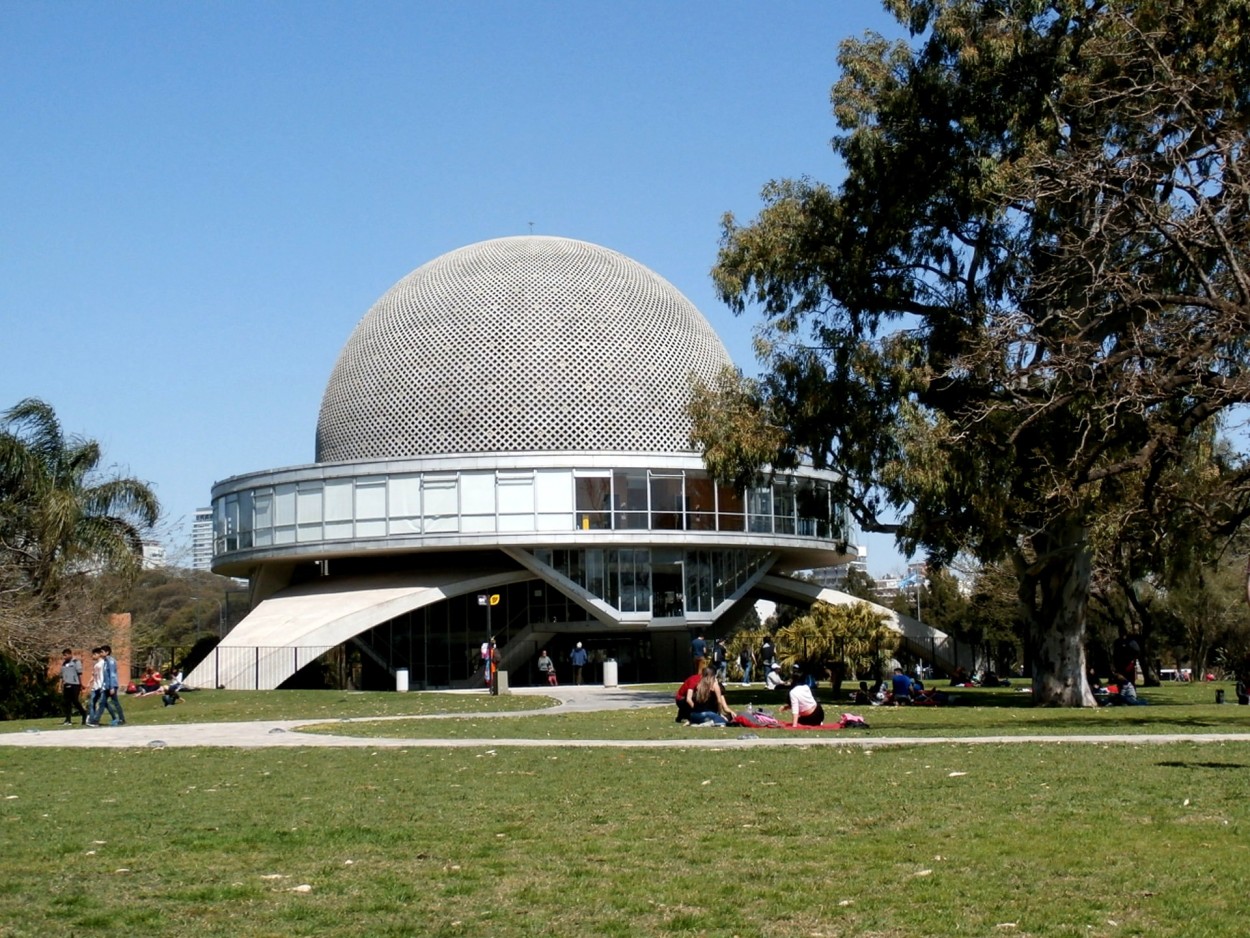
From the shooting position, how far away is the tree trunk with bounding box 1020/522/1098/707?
26422mm

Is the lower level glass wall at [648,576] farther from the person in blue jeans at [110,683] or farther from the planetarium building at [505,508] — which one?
the person in blue jeans at [110,683]

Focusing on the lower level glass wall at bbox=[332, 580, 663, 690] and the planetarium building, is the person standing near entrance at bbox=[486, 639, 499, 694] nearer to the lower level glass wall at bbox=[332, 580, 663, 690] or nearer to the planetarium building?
the planetarium building

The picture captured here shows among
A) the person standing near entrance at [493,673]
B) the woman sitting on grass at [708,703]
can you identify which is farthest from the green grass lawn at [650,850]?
the person standing near entrance at [493,673]

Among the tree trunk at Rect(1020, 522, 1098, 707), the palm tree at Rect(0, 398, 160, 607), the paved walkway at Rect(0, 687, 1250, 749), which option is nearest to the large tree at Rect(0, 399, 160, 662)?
the palm tree at Rect(0, 398, 160, 607)

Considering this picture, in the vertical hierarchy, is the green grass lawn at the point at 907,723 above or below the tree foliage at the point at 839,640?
below

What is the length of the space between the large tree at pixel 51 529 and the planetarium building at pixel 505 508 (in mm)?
6206

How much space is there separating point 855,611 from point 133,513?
719 inches

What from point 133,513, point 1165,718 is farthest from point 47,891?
point 133,513

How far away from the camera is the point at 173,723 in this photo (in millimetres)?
25297

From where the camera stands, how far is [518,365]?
4697 centimetres

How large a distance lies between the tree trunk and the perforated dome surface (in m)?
19.6

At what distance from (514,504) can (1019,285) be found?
21.4m

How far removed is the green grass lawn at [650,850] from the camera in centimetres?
639

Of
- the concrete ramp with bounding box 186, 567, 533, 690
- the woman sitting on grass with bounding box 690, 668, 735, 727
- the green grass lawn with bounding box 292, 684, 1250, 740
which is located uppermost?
the concrete ramp with bounding box 186, 567, 533, 690
